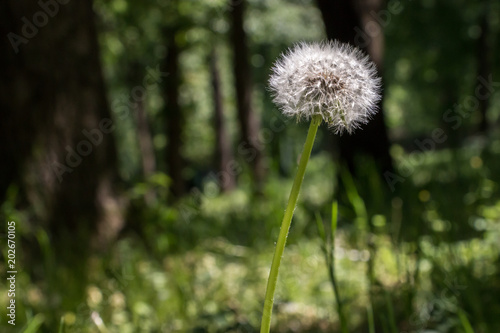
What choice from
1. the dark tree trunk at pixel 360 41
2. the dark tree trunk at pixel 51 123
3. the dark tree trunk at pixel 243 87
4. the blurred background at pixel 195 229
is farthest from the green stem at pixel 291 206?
the dark tree trunk at pixel 243 87

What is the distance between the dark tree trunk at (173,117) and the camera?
1240 centimetres

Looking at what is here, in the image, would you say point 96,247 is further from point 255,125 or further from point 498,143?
point 498,143

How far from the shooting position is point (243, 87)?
11.8 metres

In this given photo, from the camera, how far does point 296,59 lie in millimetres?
1372

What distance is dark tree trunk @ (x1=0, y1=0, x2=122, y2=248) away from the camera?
4.68 meters

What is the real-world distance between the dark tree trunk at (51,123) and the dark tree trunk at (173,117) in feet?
22.0

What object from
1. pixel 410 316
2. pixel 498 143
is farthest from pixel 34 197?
pixel 498 143

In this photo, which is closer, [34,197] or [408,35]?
[34,197]

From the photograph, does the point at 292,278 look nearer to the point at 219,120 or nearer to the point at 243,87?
the point at 243,87

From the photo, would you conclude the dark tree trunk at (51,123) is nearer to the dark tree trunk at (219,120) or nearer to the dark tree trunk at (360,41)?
the dark tree trunk at (360,41)

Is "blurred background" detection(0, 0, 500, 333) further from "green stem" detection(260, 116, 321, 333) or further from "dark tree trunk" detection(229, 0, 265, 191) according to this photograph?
"dark tree trunk" detection(229, 0, 265, 191)

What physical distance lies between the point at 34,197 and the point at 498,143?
10.8 m

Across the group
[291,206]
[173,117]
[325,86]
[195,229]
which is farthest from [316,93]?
[173,117]

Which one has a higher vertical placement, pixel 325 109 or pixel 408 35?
pixel 408 35
